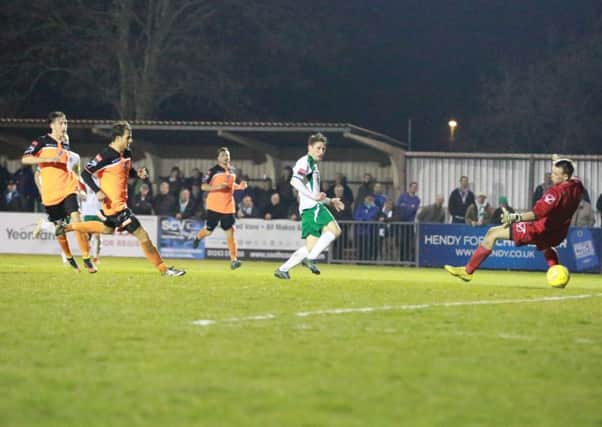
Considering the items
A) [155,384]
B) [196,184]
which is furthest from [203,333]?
[196,184]

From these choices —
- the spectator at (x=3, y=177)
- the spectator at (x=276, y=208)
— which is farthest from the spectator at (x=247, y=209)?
the spectator at (x=3, y=177)

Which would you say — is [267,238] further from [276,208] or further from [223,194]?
[223,194]

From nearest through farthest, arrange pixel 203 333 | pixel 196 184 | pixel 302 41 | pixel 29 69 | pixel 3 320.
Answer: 1. pixel 203 333
2. pixel 3 320
3. pixel 196 184
4. pixel 29 69
5. pixel 302 41

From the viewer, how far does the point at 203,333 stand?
33.2 ft

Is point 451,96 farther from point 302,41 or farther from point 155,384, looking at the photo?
point 155,384

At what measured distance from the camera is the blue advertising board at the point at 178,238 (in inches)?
1113

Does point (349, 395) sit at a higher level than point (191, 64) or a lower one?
lower

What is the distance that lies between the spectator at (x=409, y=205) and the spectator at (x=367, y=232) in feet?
2.14

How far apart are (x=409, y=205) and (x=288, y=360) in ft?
64.5

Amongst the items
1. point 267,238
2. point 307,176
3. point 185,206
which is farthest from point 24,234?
point 307,176

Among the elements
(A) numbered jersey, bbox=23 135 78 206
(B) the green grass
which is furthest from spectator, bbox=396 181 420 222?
(B) the green grass

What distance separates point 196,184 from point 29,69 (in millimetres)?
16631

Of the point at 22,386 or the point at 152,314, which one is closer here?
the point at 22,386

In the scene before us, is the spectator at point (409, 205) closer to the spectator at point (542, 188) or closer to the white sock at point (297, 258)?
the spectator at point (542, 188)
